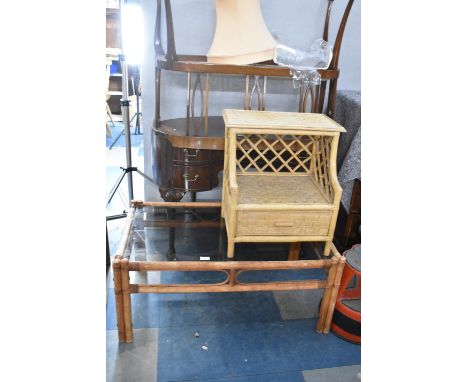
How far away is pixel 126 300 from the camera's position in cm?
122

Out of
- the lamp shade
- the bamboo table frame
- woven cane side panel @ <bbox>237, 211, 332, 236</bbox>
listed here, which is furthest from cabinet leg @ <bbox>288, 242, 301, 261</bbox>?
the lamp shade

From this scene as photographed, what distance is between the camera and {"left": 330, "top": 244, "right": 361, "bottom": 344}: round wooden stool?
4.47 ft

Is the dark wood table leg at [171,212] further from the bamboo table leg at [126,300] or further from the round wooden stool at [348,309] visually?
the round wooden stool at [348,309]

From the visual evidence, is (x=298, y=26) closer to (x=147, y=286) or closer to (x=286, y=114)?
(x=286, y=114)

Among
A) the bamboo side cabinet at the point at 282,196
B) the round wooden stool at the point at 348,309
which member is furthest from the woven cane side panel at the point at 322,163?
the round wooden stool at the point at 348,309

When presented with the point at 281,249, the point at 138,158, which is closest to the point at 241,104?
the point at 281,249

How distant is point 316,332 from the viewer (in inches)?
56.1

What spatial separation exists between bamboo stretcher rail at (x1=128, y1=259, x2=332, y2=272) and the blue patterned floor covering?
13.1 inches

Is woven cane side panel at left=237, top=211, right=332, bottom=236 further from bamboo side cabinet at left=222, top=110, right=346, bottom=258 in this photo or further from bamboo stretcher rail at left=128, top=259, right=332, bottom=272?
bamboo stretcher rail at left=128, top=259, right=332, bottom=272

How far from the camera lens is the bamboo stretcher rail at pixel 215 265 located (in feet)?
3.85

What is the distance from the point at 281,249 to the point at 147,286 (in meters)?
0.50

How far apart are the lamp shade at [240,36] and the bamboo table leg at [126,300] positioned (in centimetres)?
96
